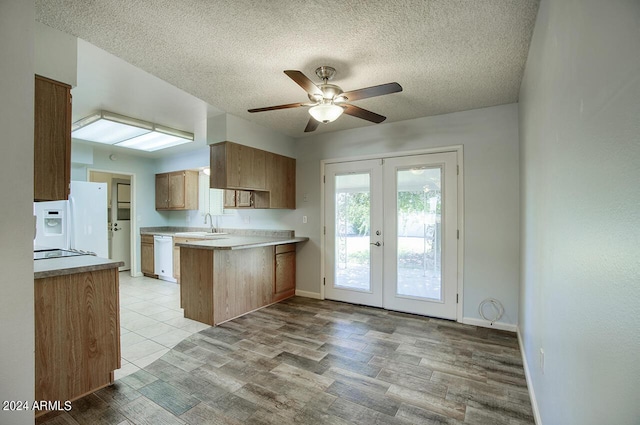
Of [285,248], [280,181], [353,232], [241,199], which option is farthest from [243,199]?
[353,232]

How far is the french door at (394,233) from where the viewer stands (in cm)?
345

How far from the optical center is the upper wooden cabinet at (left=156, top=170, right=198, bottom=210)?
5742mm

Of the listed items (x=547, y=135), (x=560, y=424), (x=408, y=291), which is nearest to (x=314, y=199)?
(x=408, y=291)

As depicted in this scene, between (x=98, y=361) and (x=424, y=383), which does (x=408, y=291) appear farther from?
(x=98, y=361)

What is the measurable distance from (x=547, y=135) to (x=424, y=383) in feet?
6.11

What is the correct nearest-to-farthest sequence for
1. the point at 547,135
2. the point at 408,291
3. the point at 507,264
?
the point at 547,135
the point at 507,264
the point at 408,291

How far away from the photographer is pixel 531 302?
6.73ft

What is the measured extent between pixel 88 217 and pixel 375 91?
16.4ft

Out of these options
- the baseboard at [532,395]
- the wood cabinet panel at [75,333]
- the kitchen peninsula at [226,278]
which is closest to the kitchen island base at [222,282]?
the kitchen peninsula at [226,278]

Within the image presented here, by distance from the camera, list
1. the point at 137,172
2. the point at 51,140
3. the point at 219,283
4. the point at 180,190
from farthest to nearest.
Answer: the point at 137,172, the point at 180,190, the point at 219,283, the point at 51,140

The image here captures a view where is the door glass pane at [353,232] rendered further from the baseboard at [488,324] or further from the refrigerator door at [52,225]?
the refrigerator door at [52,225]

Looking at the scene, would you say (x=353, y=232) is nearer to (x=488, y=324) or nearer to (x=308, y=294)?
(x=308, y=294)

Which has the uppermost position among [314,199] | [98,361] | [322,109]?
[322,109]

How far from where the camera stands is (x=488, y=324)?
3.20m
